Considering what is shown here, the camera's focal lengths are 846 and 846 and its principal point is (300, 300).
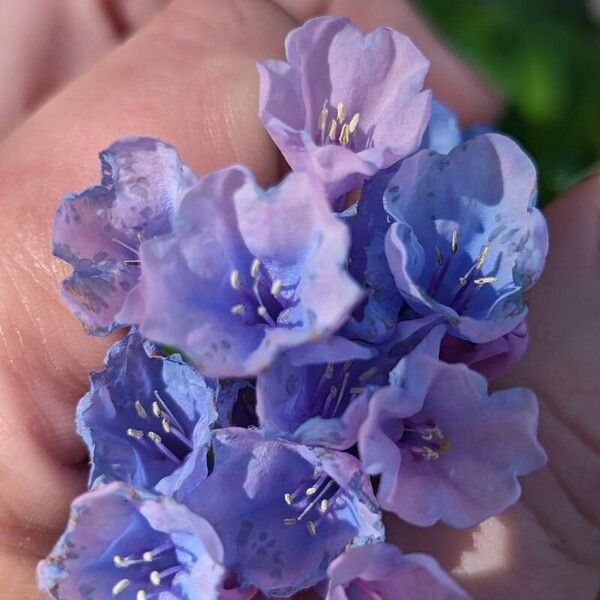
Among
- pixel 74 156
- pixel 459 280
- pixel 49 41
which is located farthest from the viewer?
pixel 49 41

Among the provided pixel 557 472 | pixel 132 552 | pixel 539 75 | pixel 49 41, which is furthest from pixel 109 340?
pixel 539 75

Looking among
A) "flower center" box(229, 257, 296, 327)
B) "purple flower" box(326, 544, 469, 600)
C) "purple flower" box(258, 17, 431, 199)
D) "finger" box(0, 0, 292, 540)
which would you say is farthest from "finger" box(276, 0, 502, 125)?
"purple flower" box(326, 544, 469, 600)

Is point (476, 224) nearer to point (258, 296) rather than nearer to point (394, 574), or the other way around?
point (258, 296)

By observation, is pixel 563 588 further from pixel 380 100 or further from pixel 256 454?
pixel 380 100

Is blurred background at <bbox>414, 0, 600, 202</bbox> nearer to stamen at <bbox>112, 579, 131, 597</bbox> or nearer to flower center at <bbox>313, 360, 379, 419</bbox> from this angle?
flower center at <bbox>313, 360, 379, 419</bbox>

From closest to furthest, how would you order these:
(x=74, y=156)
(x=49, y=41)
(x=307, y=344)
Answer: (x=307, y=344), (x=74, y=156), (x=49, y=41)

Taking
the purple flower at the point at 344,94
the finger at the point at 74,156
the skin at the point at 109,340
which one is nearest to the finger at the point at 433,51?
the finger at the point at 74,156

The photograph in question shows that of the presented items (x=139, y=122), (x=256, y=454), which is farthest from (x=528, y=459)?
(x=139, y=122)
